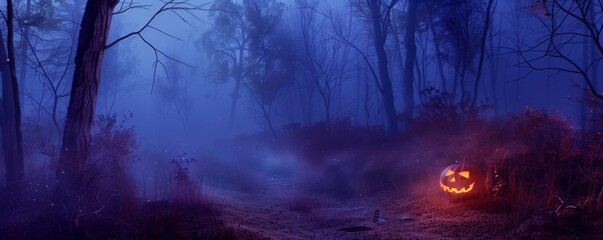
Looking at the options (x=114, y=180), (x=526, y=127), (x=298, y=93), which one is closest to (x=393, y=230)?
(x=526, y=127)

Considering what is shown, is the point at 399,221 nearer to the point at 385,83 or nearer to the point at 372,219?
the point at 372,219

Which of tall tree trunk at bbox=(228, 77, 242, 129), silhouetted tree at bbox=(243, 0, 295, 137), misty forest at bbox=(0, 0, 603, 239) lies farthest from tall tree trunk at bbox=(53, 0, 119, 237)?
tall tree trunk at bbox=(228, 77, 242, 129)

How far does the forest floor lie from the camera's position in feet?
14.8

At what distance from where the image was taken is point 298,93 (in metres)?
31.4

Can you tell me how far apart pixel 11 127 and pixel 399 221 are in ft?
21.6

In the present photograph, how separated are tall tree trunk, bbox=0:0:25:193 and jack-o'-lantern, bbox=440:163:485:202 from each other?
6.48m

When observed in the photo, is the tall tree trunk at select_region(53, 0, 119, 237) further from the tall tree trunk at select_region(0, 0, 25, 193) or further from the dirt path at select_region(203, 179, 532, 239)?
the dirt path at select_region(203, 179, 532, 239)

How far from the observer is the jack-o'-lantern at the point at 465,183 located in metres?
6.15

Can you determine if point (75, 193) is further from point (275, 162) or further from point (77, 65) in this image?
point (275, 162)

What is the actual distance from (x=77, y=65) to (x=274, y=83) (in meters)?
19.8

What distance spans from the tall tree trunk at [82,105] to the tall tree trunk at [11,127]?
137 cm

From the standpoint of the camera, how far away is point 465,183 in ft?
20.2

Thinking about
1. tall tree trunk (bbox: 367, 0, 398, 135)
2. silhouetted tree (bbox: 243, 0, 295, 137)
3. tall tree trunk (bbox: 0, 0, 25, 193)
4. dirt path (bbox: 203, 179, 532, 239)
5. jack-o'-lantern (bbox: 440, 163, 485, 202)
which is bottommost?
dirt path (bbox: 203, 179, 532, 239)

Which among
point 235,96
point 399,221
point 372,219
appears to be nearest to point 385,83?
point 372,219
